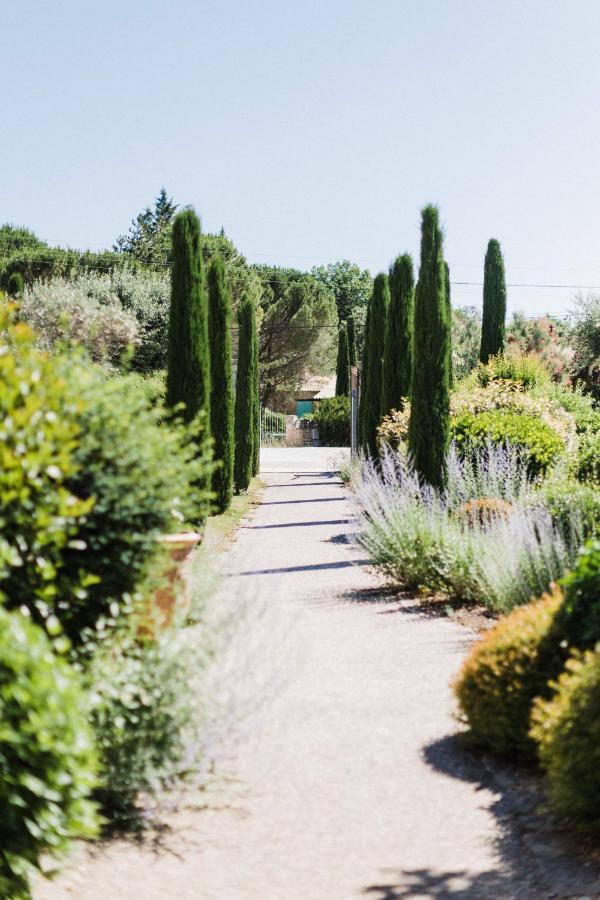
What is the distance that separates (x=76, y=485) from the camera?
3.54m

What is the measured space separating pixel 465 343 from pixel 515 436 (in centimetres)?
2571

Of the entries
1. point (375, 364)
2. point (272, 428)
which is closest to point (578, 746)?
point (375, 364)

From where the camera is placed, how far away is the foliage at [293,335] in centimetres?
4853

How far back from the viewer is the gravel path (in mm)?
3363

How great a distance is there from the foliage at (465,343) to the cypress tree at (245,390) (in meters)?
13.9

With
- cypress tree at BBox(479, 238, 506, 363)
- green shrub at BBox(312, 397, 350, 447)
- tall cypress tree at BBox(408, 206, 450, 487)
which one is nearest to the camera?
tall cypress tree at BBox(408, 206, 450, 487)

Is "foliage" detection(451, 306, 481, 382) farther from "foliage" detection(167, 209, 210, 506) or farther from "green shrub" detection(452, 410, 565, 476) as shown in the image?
"foliage" detection(167, 209, 210, 506)

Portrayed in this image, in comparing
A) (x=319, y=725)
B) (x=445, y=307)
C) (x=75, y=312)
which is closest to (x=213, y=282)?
(x=445, y=307)

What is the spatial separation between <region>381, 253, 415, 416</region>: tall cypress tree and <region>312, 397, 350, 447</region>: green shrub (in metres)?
23.1

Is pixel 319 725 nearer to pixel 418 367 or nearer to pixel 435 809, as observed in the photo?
pixel 435 809

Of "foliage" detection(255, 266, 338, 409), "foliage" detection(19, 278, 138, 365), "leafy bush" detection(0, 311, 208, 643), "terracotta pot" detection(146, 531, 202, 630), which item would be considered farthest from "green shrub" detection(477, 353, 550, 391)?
"foliage" detection(255, 266, 338, 409)

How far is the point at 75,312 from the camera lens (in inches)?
1372

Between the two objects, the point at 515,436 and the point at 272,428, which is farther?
the point at 272,428

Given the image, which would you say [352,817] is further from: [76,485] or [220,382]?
[220,382]
